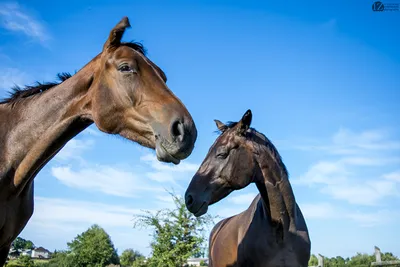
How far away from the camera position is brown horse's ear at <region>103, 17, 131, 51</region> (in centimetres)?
337

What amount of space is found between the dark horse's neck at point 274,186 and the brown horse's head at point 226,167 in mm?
147

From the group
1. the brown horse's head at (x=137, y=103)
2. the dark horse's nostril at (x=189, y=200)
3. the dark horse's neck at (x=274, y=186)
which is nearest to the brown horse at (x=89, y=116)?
the brown horse's head at (x=137, y=103)

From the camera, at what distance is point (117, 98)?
3189 mm

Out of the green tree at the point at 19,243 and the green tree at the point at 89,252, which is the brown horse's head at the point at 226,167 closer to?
the green tree at the point at 19,243

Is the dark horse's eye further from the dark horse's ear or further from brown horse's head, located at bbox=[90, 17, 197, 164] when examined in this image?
the dark horse's ear

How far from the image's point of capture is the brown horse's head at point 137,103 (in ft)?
9.09

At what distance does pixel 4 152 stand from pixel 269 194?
12.1ft

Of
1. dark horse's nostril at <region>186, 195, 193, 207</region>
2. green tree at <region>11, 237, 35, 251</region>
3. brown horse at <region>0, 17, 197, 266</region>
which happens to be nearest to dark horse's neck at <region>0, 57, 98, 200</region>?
brown horse at <region>0, 17, 197, 266</region>

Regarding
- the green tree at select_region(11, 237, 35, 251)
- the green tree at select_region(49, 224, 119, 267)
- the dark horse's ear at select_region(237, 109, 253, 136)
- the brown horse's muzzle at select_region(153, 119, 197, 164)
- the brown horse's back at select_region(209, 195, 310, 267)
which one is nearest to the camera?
the brown horse's muzzle at select_region(153, 119, 197, 164)

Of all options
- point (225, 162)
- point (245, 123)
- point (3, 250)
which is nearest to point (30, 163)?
point (3, 250)

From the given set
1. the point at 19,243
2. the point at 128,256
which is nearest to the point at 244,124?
the point at 19,243

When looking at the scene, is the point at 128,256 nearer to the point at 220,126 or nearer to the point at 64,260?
the point at 64,260

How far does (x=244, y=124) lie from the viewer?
20.1ft

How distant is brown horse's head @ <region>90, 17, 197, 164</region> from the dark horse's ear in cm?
294
